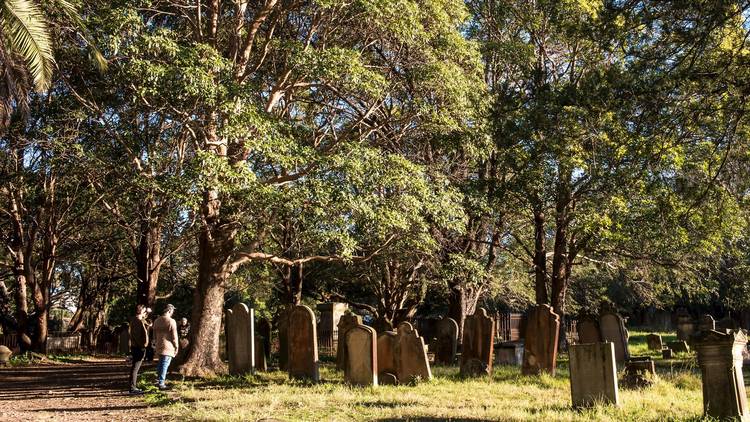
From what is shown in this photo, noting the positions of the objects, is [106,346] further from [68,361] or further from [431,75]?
[431,75]

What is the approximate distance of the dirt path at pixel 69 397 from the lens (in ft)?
33.6

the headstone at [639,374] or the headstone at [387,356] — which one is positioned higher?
the headstone at [387,356]

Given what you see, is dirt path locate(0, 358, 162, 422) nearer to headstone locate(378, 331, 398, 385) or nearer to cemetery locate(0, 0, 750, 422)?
cemetery locate(0, 0, 750, 422)

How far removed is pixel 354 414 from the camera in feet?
30.8

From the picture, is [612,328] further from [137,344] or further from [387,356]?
[137,344]

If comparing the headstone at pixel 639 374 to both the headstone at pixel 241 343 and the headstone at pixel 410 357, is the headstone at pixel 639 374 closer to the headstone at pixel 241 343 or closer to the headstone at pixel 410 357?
the headstone at pixel 410 357

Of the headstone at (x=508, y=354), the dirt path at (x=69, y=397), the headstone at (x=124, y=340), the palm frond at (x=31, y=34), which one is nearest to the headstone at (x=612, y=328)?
the headstone at (x=508, y=354)

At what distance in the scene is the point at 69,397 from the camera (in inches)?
495

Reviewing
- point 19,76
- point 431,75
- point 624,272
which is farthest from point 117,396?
point 624,272

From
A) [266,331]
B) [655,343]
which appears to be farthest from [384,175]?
[655,343]

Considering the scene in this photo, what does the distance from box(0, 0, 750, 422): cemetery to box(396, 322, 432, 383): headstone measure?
5cm

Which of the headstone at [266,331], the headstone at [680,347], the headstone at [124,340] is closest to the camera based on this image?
the headstone at [266,331]

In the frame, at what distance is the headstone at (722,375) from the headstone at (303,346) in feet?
24.2

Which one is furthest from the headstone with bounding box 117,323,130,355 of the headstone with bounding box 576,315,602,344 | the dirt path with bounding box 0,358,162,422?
the headstone with bounding box 576,315,602,344
